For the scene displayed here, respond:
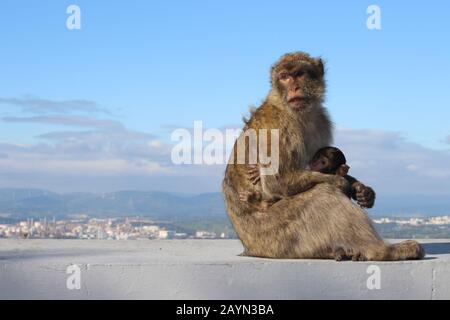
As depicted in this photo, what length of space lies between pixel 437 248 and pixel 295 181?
9.16ft

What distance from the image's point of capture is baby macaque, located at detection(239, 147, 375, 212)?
8.23 meters

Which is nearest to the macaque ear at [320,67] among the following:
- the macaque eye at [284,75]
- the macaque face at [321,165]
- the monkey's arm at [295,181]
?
the macaque eye at [284,75]

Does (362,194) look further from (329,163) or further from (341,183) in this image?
(329,163)

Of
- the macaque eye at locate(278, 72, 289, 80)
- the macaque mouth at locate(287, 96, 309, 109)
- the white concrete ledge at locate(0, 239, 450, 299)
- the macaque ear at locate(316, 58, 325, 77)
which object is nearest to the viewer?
the white concrete ledge at locate(0, 239, 450, 299)

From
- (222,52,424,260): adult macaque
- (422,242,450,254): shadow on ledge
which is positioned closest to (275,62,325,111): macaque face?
(222,52,424,260): adult macaque

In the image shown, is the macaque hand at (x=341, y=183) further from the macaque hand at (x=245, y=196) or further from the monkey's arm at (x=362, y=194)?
the macaque hand at (x=245, y=196)

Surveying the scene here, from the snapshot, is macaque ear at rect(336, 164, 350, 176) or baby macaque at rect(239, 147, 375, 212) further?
macaque ear at rect(336, 164, 350, 176)

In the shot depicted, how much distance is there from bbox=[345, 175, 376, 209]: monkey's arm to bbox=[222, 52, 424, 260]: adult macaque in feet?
0.41

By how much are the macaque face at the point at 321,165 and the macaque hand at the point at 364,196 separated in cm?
35

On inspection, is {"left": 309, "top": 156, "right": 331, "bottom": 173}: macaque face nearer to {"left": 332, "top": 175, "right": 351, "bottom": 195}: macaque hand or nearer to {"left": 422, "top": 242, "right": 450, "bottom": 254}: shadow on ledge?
{"left": 332, "top": 175, "right": 351, "bottom": 195}: macaque hand

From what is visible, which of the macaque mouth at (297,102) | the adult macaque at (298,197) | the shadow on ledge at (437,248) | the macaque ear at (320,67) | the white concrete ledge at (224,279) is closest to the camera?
the white concrete ledge at (224,279)

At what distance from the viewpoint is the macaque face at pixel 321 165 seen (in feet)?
27.4

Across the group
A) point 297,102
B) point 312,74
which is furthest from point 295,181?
point 312,74
